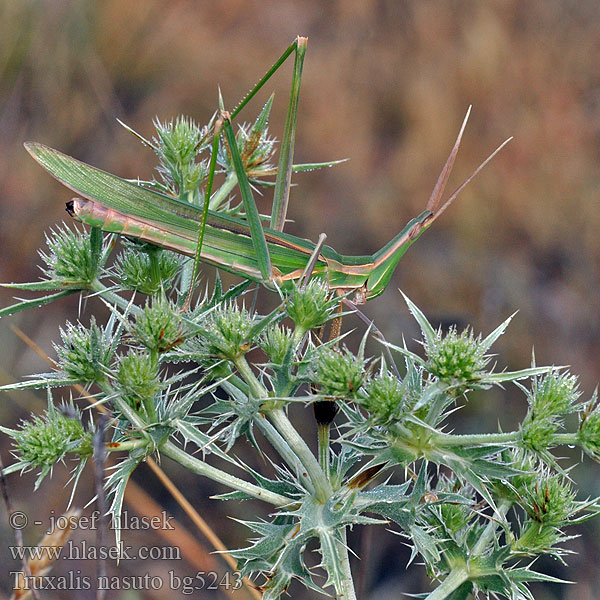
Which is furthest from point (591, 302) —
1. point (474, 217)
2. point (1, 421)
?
point (1, 421)

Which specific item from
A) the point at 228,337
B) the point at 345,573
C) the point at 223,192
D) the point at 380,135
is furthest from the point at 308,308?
the point at 380,135

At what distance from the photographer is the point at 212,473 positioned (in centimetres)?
173

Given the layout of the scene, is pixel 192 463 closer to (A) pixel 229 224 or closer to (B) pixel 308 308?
(B) pixel 308 308

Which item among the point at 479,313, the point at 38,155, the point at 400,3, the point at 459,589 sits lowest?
the point at 459,589

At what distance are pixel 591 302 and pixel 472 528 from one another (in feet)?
12.4

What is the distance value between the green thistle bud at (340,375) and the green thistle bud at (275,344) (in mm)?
201

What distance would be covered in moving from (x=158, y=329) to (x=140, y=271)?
0.33 metres

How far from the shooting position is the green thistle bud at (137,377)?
1683 mm

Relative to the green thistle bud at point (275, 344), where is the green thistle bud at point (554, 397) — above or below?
below

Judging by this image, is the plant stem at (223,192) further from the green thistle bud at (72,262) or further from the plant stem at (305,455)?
the plant stem at (305,455)

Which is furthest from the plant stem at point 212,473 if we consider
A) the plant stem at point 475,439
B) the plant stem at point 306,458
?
the plant stem at point 475,439

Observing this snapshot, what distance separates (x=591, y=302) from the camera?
16.7 ft

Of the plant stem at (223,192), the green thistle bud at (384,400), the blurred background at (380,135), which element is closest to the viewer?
the green thistle bud at (384,400)

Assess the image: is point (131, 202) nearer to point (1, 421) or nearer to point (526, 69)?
point (1, 421)
